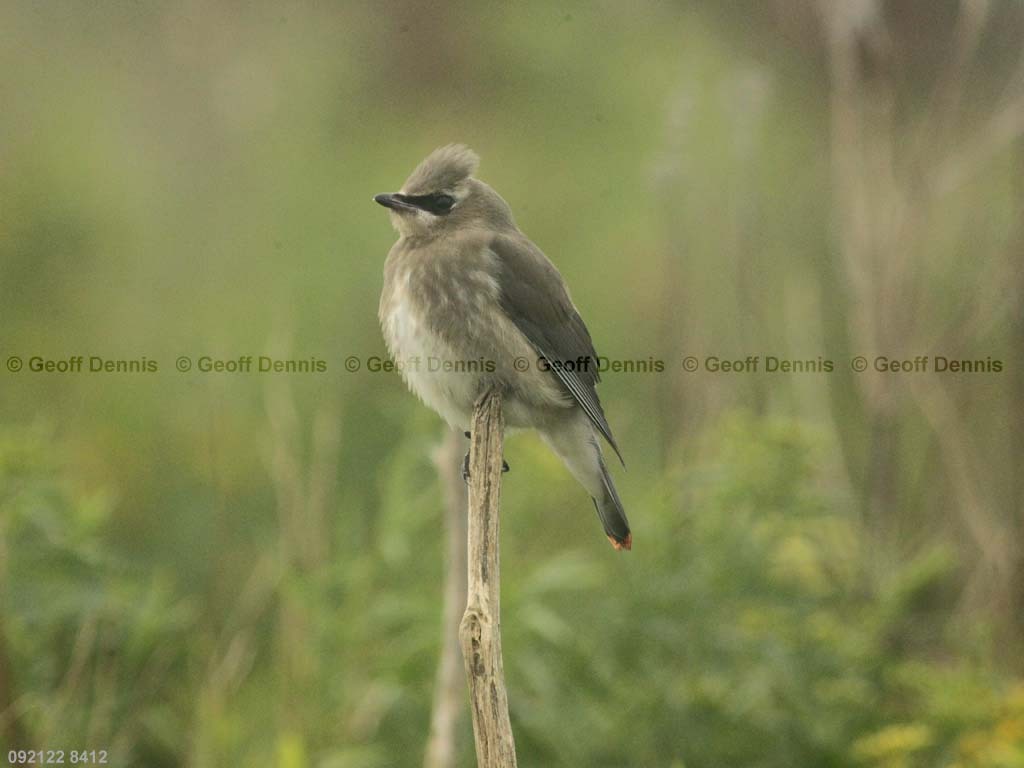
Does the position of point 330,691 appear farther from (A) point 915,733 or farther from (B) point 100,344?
→ (B) point 100,344

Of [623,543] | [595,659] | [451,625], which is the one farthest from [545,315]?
[595,659]

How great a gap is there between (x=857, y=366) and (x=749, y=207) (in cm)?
81

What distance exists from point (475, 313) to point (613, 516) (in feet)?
2.40

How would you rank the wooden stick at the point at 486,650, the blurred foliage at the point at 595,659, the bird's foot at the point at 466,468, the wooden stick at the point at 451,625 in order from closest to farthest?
the wooden stick at the point at 486,650, the wooden stick at the point at 451,625, the bird's foot at the point at 466,468, the blurred foliage at the point at 595,659

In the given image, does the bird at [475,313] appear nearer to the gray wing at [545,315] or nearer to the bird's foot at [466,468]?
the gray wing at [545,315]

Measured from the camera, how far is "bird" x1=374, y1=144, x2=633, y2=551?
3.87m

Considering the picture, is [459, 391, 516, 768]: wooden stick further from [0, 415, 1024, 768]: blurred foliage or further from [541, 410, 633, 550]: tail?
[0, 415, 1024, 768]: blurred foliage

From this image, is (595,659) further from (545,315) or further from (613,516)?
(545,315)

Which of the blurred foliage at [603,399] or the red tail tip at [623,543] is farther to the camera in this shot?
the blurred foliage at [603,399]

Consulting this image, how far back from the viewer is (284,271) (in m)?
7.37

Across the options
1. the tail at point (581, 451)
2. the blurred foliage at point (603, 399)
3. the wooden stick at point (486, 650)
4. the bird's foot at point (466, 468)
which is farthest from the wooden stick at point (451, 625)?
the wooden stick at point (486, 650)

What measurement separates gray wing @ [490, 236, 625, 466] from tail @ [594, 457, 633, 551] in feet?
0.63

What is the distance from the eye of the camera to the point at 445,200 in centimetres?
396

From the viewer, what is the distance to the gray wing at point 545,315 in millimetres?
3920
